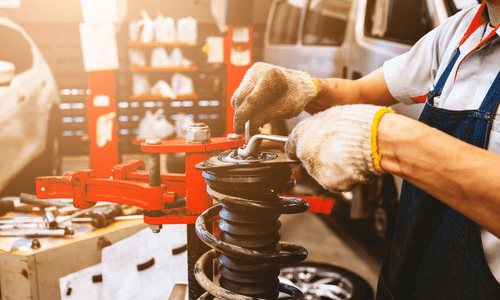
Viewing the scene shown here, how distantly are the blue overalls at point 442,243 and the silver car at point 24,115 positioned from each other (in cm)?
255

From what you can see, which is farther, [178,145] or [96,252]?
[96,252]

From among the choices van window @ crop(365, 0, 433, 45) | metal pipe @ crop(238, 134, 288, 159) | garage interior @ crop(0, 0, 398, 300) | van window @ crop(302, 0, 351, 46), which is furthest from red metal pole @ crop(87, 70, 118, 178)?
metal pipe @ crop(238, 134, 288, 159)

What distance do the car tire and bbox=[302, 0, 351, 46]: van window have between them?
59.6 inches

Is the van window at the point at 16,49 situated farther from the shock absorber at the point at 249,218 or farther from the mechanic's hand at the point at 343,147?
the mechanic's hand at the point at 343,147

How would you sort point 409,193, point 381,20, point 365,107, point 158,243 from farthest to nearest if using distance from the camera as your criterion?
point 381,20
point 158,243
point 409,193
point 365,107

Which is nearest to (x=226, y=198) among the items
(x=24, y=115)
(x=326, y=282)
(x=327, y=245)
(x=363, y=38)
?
(x=326, y=282)

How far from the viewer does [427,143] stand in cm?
62

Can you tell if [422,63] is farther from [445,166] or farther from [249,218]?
[249,218]

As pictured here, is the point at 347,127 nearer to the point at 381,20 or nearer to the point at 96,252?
the point at 96,252

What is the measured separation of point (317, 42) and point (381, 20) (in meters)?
0.98

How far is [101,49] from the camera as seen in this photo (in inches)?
120

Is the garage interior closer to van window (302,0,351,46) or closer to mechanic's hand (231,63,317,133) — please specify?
mechanic's hand (231,63,317,133)

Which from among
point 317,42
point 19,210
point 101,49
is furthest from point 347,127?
point 101,49

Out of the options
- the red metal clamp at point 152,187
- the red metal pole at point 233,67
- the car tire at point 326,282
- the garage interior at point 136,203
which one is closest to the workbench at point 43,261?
the garage interior at point 136,203
